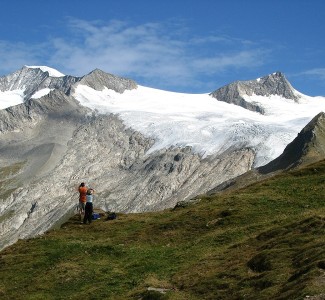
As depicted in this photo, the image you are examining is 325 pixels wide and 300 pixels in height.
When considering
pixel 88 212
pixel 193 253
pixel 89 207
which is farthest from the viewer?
pixel 88 212

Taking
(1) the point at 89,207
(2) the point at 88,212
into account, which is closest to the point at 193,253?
(1) the point at 89,207

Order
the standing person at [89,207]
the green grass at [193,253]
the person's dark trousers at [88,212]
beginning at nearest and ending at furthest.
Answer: the green grass at [193,253]
the standing person at [89,207]
the person's dark trousers at [88,212]

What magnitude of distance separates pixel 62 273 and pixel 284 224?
15.1m

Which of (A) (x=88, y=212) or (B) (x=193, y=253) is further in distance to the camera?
(A) (x=88, y=212)

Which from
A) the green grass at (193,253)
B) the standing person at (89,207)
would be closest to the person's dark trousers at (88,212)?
the standing person at (89,207)

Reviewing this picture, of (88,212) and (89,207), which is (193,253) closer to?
(89,207)

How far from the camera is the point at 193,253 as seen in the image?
41.3m

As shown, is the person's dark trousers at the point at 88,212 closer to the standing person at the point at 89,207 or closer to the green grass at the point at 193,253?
the standing person at the point at 89,207

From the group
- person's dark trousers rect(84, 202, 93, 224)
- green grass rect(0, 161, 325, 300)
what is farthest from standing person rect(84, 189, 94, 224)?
green grass rect(0, 161, 325, 300)

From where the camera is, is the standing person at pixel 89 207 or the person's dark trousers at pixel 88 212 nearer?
the standing person at pixel 89 207

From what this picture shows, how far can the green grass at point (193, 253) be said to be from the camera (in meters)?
31.7

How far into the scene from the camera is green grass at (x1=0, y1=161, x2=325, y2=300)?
104 ft

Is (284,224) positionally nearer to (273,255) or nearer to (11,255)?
(273,255)

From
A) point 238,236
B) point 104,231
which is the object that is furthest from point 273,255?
point 104,231
